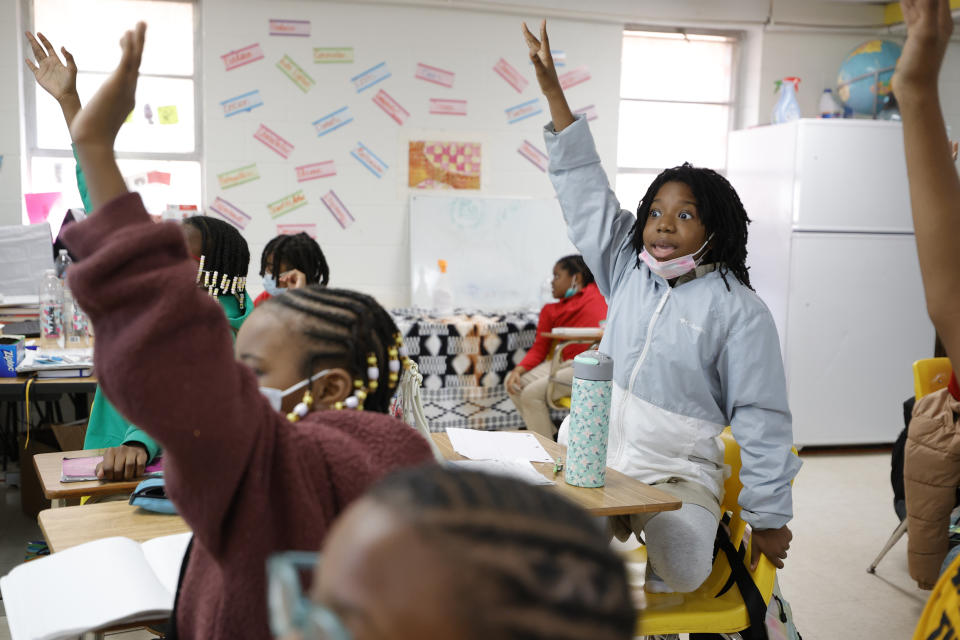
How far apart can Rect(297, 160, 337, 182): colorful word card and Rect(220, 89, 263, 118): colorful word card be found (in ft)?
1.49

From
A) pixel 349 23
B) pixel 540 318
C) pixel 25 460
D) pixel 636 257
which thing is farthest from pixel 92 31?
pixel 636 257

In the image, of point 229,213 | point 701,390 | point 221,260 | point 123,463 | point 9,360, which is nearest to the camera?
point 123,463

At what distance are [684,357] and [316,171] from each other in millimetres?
3561

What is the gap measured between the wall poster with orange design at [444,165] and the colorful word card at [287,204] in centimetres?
66

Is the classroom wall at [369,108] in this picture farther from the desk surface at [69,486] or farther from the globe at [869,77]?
the desk surface at [69,486]

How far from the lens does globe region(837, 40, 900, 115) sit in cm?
504

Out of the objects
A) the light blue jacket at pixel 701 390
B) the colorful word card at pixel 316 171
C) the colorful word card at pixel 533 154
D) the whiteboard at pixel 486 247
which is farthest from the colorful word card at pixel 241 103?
the light blue jacket at pixel 701 390

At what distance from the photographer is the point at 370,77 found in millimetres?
5047

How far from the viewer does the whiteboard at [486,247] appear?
204 inches

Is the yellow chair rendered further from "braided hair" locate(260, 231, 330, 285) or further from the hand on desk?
"braided hair" locate(260, 231, 330, 285)

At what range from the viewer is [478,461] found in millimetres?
1765

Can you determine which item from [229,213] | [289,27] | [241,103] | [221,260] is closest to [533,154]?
[289,27]

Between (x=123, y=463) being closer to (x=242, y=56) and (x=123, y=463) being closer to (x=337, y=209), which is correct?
(x=337, y=209)

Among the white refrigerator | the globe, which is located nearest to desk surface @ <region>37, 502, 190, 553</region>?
the white refrigerator
